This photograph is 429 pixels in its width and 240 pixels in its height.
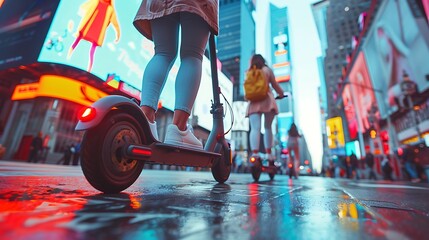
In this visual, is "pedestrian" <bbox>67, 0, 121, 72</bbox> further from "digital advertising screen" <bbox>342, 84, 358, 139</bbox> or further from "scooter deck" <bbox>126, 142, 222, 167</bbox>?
"digital advertising screen" <bbox>342, 84, 358, 139</bbox>

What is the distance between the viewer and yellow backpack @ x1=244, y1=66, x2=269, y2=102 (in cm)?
328

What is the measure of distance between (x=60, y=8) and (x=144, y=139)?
12.7m

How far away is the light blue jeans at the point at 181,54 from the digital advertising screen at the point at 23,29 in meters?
11.6

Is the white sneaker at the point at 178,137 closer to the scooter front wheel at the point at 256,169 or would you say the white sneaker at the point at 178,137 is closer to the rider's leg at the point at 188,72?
the rider's leg at the point at 188,72

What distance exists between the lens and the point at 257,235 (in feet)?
1.22

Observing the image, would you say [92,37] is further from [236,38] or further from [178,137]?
[236,38]

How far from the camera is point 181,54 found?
58.1 inches

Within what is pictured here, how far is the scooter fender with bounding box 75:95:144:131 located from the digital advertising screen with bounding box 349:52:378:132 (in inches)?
984

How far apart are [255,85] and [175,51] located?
203cm

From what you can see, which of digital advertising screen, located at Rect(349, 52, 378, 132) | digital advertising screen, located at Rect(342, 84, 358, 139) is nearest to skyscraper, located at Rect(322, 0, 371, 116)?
digital advertising screen, located at Rect(342, 84, 358, 139)

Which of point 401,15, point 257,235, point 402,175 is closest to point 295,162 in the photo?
point 257,235

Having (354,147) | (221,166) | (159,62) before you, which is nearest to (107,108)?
(159,62)

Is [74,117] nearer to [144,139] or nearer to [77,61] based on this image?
[77,61]

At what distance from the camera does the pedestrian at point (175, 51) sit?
1315 mm
